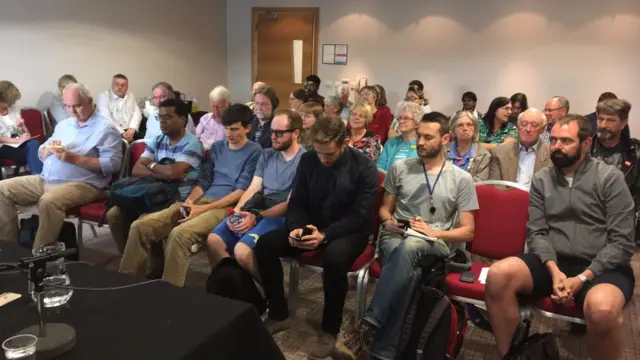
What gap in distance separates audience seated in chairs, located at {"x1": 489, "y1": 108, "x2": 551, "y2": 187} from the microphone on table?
2676mm

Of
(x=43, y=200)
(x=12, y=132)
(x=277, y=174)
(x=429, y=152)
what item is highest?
(x=429, y=152)

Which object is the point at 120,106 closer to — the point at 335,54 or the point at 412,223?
the point at 335,54

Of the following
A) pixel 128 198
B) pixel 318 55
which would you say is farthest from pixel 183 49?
pixel 128 198

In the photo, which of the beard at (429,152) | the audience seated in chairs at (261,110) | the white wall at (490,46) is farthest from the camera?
the white wall at (490,46)

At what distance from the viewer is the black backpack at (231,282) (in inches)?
97.8

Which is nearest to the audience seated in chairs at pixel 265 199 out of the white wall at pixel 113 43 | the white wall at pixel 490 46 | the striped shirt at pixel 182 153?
the striped shirt at pixel 182 153

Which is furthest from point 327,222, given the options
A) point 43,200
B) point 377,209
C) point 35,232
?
point 35,232

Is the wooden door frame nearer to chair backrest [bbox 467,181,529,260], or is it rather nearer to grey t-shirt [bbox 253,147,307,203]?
grey t-shirt [bbox 253,147,307,203]

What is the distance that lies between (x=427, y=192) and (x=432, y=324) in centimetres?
68

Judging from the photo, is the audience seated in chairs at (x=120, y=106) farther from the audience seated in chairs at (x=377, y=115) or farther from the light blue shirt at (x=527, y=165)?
the light blue shirt at (x=527, y=165)

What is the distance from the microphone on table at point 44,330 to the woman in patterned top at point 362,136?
8.68 feet

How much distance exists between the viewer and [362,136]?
3814 millimetres

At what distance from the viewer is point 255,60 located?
834cm

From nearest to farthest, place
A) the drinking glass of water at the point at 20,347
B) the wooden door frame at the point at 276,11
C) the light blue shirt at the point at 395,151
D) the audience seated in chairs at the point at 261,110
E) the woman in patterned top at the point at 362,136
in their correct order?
1. the drinking glass of water at the point at 20,347
2. the light blue shirt at the point at 395,151
3. the woman in patterned top at the point at 362,136
4. the audience seated in chairs at the point at 261,110
5. the wooden door frame at the point at 276,11
